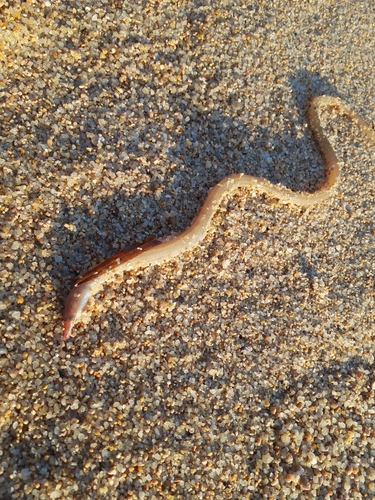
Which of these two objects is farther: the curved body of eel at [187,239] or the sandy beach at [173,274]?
the curved body of eel at [187,239]

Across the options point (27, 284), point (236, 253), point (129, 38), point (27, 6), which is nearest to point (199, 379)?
point (236, 253)

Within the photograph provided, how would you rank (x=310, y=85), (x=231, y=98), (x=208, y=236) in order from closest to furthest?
1. (x=208, y=236)
2. (x=231, y=98)
3. (x=310, y=85)

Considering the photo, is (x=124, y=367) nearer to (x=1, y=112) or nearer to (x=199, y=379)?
(x=199, y=379)

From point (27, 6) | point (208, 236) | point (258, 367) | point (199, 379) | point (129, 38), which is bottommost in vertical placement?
point (258, 367)

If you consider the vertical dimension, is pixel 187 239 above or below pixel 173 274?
above

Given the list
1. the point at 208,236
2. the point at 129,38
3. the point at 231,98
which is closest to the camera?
the point at 208,236
